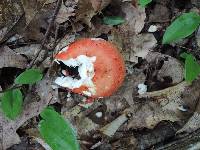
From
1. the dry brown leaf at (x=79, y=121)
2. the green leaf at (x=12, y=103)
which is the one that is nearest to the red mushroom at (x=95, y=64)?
the dry brown leaf at (x=79, y=121)

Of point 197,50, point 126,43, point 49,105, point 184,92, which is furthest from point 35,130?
point 197,50

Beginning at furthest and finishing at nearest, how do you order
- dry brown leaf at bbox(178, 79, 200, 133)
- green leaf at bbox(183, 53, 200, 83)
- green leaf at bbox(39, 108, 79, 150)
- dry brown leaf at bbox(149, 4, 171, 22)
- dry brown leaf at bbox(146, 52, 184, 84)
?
1. dry brown leaf at bbox(149, 4, 171, 22)
2. dry brown leaf at bbox(146, 52, 184, 84)
3. dry brown leaf at bbox(178, 79, 200, 133)
4. green leaf at bbox(183, 53, 200, 83)
5. green leaf at bbox(39, 108, 79, 150)

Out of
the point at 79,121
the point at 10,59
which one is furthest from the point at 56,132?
the point at 10,59

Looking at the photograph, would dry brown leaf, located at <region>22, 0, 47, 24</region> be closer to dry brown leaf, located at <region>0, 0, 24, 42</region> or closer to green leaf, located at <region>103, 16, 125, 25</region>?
dry brown leaf, located at <region>0, 0, 24, 42</region>

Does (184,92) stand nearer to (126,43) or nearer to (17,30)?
(126,43)

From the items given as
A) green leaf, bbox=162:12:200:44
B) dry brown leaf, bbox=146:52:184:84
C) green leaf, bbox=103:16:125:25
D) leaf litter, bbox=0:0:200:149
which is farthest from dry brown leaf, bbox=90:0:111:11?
green leaf, bbox=162:12:200:44

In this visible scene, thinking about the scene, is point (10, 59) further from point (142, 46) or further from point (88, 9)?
point (142, 46)
